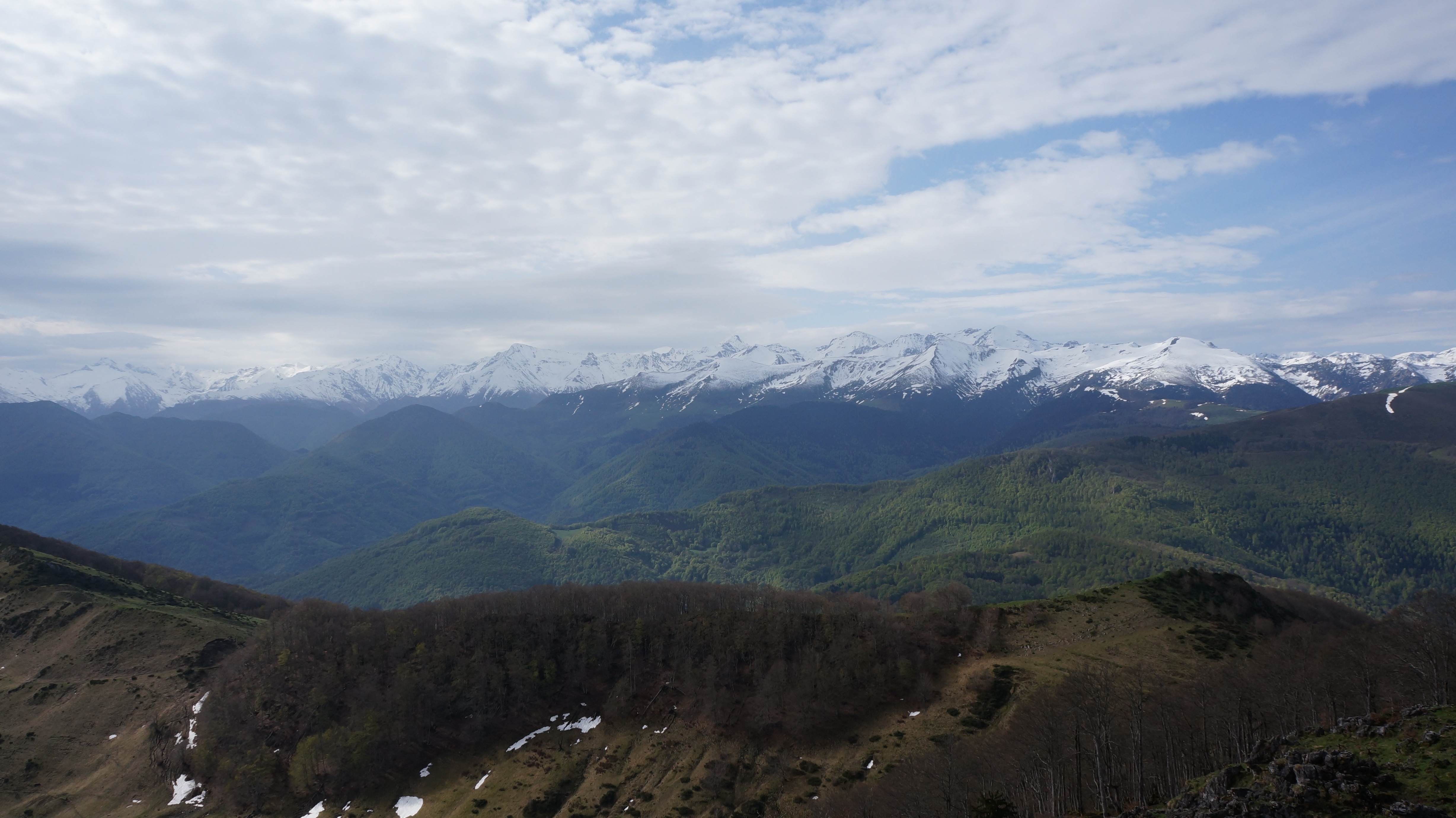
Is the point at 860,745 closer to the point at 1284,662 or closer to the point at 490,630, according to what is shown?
the point at 1284,662

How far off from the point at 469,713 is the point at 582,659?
1828cm

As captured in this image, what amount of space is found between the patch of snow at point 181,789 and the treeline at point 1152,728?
87972 millimetres

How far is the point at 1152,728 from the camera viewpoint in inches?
2758

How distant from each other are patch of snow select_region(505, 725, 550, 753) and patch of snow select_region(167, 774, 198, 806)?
42968mm

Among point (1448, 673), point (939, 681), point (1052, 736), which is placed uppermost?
point (1448, 673)

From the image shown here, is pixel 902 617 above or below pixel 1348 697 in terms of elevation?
below

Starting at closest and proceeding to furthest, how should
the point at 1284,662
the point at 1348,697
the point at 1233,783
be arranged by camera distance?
the point at 1233,783, the point at 1348,697, the point at 1284,662

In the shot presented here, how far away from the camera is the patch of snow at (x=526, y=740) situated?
9879cm

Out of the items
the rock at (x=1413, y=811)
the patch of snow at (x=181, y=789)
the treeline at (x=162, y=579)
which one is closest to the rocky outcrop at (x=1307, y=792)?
the rock at (x=1413, y=811)

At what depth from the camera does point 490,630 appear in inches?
4633

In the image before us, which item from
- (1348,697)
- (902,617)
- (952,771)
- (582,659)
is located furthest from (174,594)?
(1348,697)

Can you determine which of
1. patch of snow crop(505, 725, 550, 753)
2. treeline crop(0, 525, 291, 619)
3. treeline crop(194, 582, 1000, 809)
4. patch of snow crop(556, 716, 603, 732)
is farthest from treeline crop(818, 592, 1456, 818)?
treeline crop(0, 525, 291, 619)

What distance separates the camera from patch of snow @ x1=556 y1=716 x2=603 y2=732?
101 meters

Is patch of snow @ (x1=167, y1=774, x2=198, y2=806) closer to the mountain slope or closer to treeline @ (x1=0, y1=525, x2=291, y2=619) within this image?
the mountain slope
